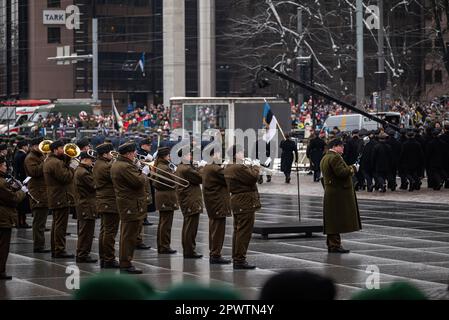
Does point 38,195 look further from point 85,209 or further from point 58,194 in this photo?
point 85,209

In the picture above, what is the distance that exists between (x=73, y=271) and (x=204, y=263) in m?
1.93

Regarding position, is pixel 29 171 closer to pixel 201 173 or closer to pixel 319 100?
pixel 201 173

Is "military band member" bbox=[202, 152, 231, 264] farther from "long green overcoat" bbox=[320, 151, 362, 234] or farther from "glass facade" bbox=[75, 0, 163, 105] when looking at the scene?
"glass facade" bbox=[75, 0, 163, 105]

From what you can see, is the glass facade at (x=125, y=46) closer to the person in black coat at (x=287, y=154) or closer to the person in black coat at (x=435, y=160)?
the person in black coat at (x=287, y=154)

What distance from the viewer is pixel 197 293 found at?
314 cm

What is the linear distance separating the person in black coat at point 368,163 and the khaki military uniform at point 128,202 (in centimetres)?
1645

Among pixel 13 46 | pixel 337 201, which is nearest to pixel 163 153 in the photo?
pixel 337 201

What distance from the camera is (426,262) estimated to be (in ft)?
46.2

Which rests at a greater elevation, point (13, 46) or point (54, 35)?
point (54, 35)

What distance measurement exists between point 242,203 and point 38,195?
4.07 metres

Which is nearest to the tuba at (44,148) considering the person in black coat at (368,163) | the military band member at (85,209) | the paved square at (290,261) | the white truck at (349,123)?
the paved square at (290,261)

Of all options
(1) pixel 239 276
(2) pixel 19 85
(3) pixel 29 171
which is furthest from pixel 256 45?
(1) pixel 239 276

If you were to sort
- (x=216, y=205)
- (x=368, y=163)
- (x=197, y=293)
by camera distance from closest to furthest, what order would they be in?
(x=197, y=293) → (x=216, y=205) → (x=368, y=163)

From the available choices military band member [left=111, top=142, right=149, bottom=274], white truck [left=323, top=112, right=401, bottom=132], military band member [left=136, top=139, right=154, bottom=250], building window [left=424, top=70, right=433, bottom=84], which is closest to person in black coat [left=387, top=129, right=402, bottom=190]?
military band member [left=136, top=139, right=154, bottom=250]
